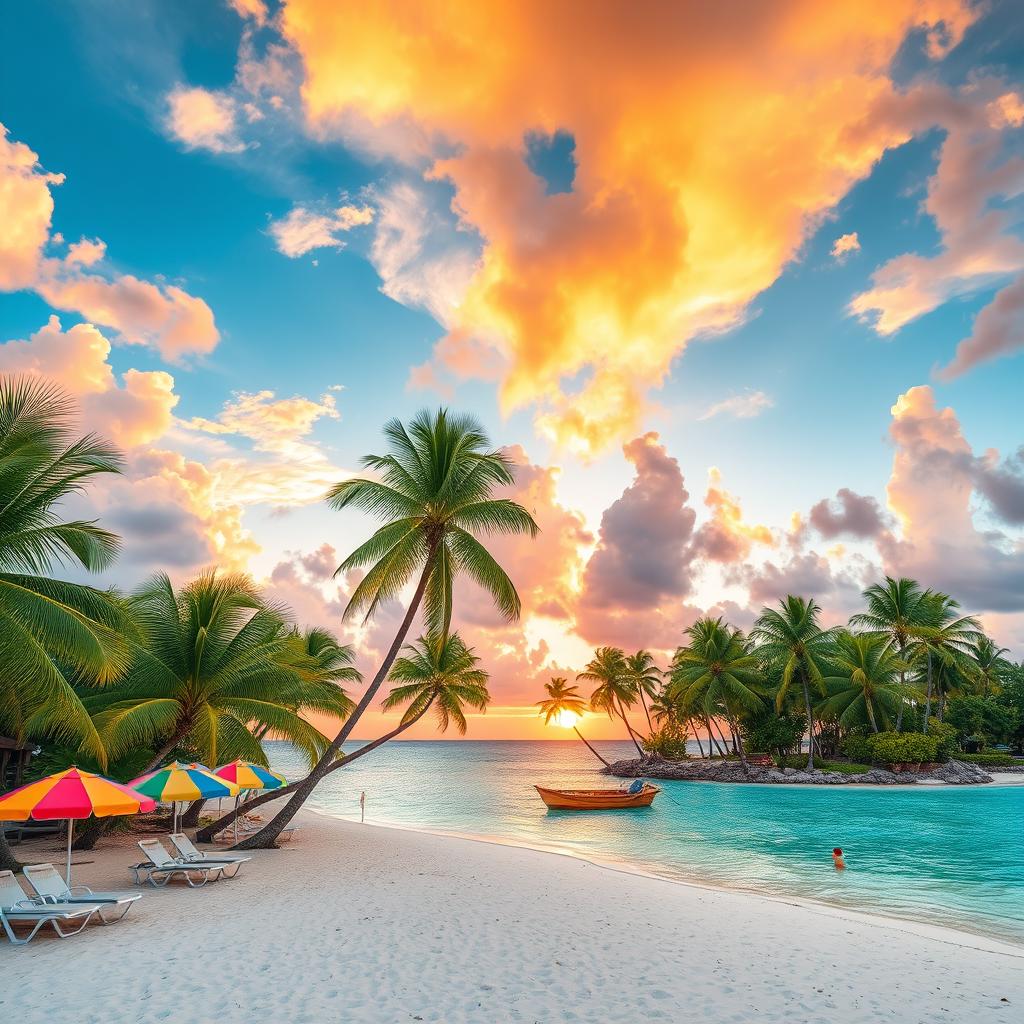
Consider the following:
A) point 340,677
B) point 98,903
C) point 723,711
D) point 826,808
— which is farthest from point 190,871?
point 723,711

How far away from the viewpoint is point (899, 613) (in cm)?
4322

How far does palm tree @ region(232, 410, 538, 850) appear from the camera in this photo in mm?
17141

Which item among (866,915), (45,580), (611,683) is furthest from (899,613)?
(45,580)

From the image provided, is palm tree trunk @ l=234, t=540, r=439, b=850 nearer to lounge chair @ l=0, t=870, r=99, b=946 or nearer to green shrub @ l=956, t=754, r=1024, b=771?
lounge chair @ l=0, t=870, r=99, b=946

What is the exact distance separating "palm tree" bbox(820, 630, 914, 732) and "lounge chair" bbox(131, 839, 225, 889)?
134 feet

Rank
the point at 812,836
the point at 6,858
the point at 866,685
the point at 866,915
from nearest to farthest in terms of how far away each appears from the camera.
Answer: the point at 6,858 → the point at 866,915 → the point at 812,836 → the point at 866,685

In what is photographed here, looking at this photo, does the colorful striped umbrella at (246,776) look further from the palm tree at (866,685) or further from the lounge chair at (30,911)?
the palm tree at (866,685)

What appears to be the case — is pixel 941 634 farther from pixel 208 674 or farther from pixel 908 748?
pixel 208 674

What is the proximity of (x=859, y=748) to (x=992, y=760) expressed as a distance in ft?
28.7

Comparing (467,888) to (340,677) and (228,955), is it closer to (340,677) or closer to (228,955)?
(228,955)

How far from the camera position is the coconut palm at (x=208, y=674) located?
15.7 meters

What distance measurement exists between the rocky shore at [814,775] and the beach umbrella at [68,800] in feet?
135

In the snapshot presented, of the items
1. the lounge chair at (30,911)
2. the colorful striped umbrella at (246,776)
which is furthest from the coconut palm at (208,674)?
the lounge chair at (30,911)

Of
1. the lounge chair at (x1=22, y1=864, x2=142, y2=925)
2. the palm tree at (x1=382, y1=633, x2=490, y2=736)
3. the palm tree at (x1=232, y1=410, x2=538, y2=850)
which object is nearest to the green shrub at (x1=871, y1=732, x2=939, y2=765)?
the palm tree at (x1=382, y1=633, x2=490, y2=736)
